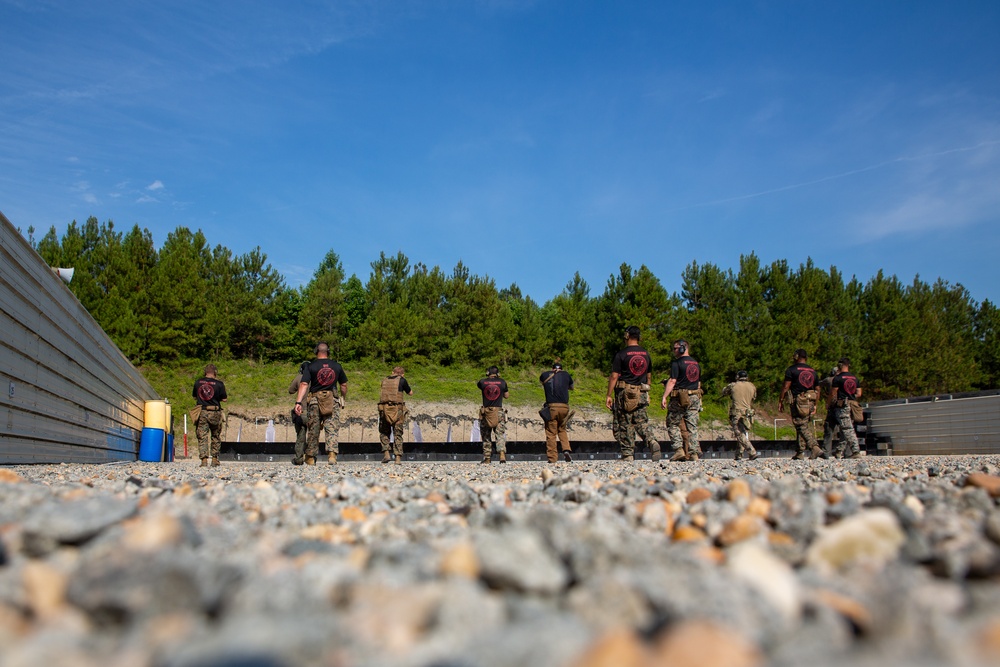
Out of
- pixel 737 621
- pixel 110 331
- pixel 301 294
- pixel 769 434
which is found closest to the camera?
Answer: pixel 737 621

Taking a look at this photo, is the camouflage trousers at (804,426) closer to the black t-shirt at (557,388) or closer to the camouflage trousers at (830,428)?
the camouflage trousers at (830,428)

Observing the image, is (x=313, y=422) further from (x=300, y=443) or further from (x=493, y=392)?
(x=493, y=392)

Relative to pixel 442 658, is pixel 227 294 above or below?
above

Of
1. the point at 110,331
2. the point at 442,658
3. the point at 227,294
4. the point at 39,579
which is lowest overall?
the point at 442,658

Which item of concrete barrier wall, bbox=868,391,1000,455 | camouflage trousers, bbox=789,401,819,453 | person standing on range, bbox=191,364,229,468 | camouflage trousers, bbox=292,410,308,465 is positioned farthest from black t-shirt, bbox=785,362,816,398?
person standing on range, bbox=191,364,229,468

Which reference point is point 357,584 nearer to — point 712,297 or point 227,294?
point 227,294

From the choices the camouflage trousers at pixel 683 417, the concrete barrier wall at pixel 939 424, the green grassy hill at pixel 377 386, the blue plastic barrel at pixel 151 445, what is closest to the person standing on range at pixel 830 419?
the camouflage trousers at pixel 683 417

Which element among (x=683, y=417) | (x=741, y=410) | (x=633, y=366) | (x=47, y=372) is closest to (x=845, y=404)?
(x=741, y=410)

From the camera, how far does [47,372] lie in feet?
36.2

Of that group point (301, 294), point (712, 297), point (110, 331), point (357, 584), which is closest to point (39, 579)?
point (357, 584)

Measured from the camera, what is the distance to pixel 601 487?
5242 millimetres

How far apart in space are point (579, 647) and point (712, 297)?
48.9 metres

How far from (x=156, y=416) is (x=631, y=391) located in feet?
50.7

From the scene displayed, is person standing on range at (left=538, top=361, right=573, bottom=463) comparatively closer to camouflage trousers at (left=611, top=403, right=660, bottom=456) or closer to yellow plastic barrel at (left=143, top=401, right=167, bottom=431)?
camouflage trousers at (left=611, top=403, right=660, bottom=456)
